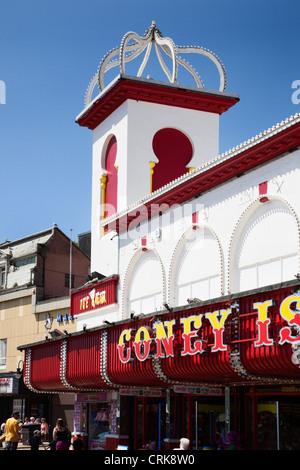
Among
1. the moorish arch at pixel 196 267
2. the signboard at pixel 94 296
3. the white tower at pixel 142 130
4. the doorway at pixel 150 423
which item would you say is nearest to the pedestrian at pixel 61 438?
the moorish arch at pixel 196 267

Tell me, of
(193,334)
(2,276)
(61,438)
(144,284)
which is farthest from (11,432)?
(2,276)

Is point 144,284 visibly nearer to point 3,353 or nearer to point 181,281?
point 181,281

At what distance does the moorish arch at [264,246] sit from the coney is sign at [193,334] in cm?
236

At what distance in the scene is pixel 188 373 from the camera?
22.1 metres

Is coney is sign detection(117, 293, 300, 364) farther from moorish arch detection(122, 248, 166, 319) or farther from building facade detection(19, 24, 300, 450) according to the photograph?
moorish arch detection(122, 248, 166, 319)

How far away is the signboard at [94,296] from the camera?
3084cm

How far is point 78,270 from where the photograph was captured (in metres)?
51.6

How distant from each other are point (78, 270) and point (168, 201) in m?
25.3

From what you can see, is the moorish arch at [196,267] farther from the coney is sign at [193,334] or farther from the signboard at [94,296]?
the signboard at [94,296]

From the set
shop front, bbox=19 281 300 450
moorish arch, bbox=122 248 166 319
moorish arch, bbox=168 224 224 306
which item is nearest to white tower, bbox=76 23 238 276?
moorish arch, bbox=122 248 166 319

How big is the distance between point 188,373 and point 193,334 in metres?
1.47
